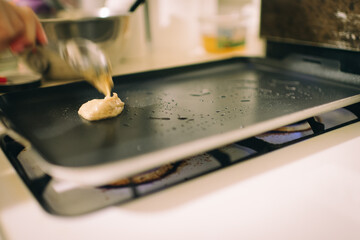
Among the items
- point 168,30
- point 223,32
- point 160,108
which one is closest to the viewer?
point 160,108

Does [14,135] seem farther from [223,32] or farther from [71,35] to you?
[223,32]

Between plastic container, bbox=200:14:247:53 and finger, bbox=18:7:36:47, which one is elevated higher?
finger, bbox=18:7:36:47

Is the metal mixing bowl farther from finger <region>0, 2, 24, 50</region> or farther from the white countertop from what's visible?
the white countertop

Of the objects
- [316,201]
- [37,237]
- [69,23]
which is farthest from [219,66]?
[37,237]

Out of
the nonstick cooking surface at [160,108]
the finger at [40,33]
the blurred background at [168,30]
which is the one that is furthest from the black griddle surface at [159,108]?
the blurred background at [168,30]

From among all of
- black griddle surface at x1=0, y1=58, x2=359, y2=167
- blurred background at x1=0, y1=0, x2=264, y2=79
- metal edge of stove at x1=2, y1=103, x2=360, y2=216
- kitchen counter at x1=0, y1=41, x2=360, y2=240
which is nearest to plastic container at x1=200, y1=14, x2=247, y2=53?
blurred background at x1=0, y1=0, x2=264, y2=79

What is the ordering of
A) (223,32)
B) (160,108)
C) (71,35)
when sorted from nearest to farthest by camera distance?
(160,108) → (71,35) → (223,32)

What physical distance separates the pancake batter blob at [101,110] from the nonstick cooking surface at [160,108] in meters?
0.01

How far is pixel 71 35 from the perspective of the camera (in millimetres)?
764

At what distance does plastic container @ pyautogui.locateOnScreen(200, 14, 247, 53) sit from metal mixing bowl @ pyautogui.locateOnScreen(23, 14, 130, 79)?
413 millimetres

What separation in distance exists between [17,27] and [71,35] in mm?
224

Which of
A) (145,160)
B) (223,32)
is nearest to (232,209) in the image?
(145,160)

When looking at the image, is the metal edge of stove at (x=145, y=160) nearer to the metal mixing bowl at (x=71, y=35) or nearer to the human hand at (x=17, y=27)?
the human hand at (x=17, y=27)

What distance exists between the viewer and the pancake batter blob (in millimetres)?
540
